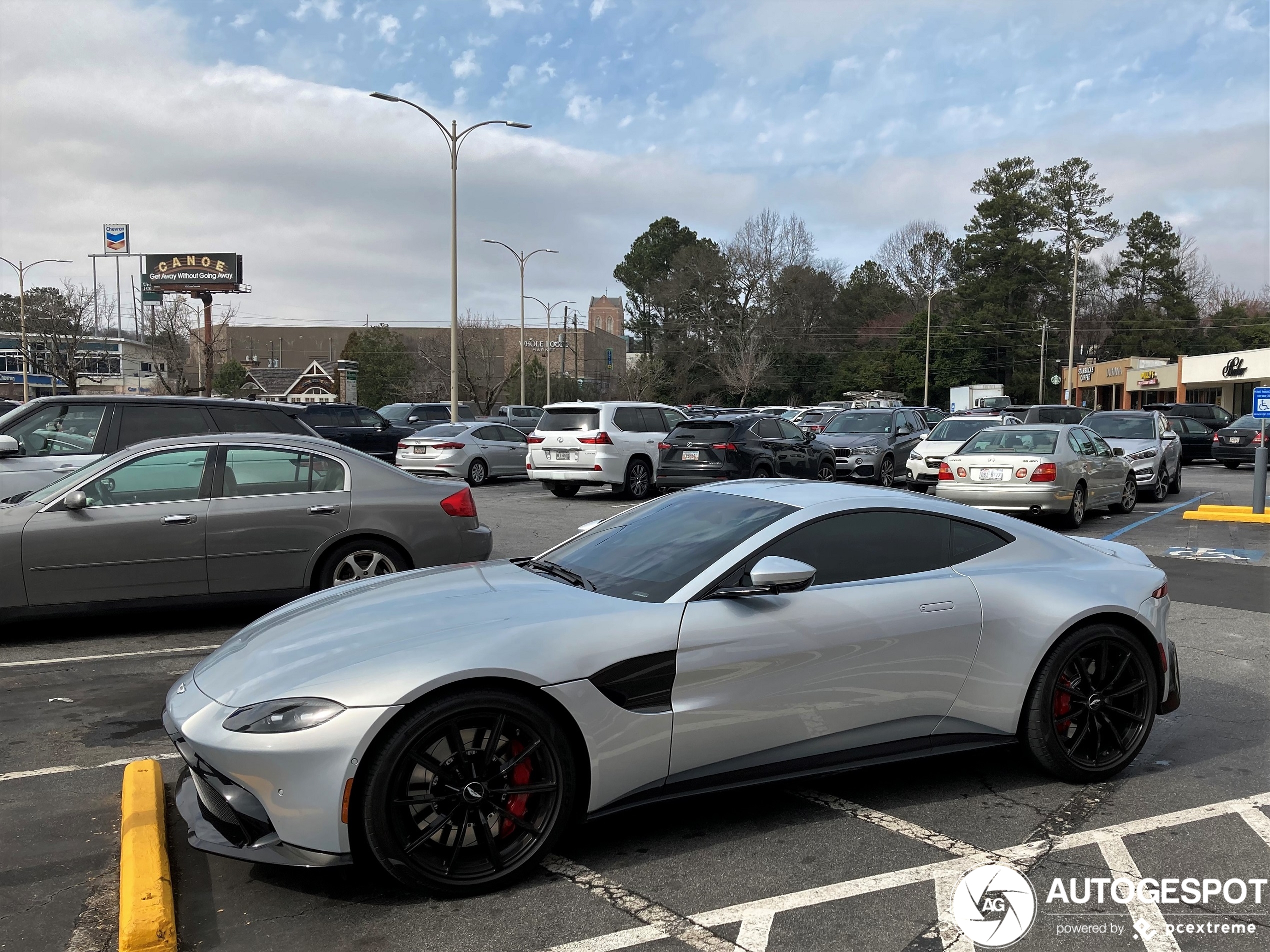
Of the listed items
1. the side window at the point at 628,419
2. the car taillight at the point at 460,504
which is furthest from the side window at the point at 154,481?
the side window at the point at 628,419

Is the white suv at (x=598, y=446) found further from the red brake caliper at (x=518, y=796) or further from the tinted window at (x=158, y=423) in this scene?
the red brake caliper at (x=518, y=796)

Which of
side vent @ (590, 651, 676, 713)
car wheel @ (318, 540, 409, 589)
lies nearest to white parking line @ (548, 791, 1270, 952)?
side vent @ (590, 651, 676, 713)

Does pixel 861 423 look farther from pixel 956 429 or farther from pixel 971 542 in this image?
pixel 971 542

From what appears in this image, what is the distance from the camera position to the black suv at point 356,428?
24453 millimetres

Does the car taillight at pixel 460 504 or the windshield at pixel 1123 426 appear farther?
the windshield at pixel 1123 426

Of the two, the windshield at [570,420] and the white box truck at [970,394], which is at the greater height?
the white box truck at [970,394]

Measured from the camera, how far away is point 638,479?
60.6 feet

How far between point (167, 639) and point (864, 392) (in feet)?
229

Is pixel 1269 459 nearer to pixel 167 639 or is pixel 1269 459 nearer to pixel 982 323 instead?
pixel 167 639

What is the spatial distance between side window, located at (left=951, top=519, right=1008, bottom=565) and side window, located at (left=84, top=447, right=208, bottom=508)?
210 inches

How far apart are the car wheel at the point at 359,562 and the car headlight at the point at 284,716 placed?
13.5 feet

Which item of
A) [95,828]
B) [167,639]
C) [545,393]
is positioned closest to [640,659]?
[95,828]

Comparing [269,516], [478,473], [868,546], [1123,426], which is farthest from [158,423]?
[1123,426]

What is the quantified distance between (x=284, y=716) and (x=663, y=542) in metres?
1.79
